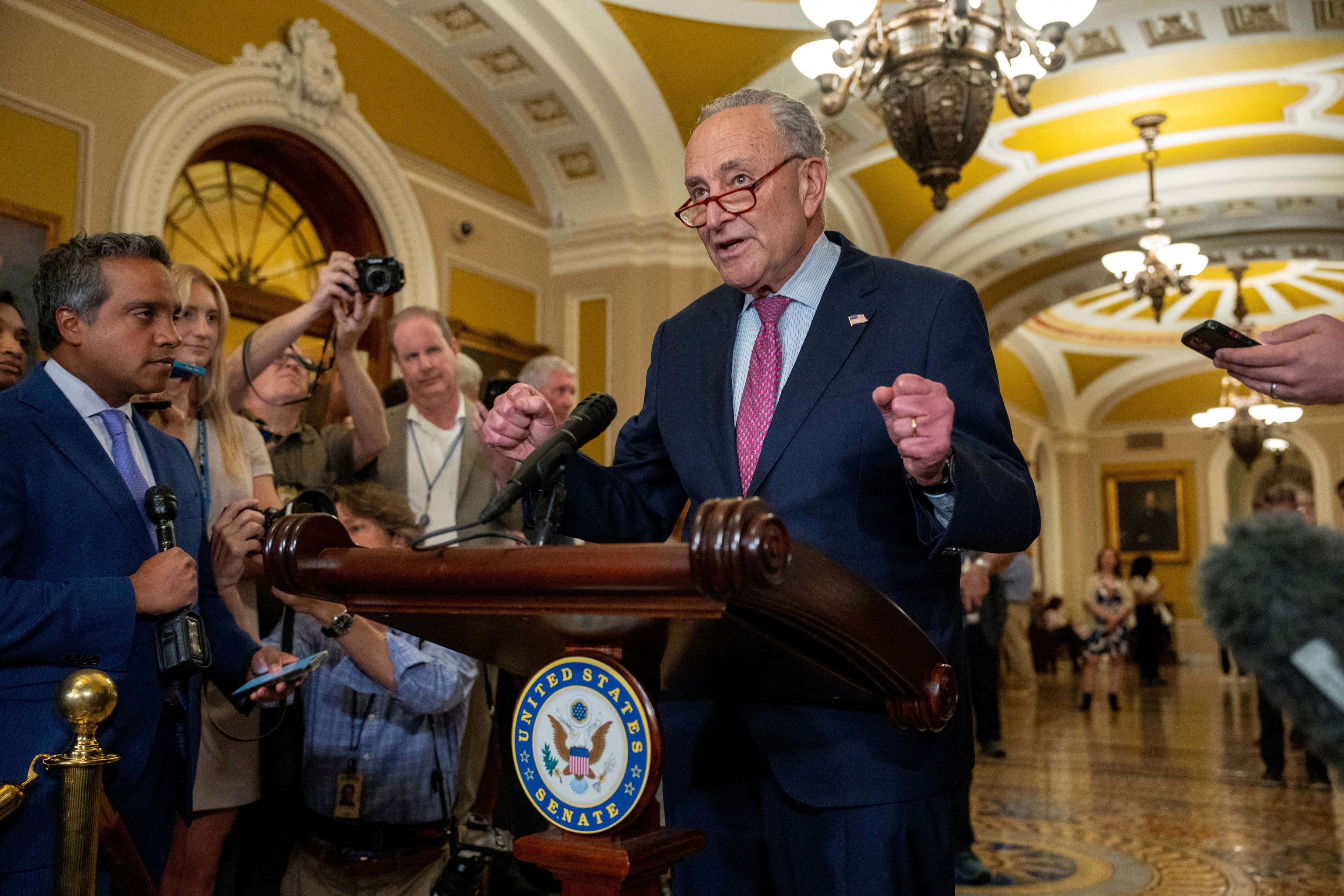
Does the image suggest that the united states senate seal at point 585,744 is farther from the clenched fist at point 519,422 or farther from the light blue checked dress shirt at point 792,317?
the light blue checked dress shirt at point 792,317

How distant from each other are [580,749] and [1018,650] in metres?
10.7

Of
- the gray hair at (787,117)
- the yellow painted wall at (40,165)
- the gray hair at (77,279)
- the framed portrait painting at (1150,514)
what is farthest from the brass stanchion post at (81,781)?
the framed portrait painting at (1150,514)

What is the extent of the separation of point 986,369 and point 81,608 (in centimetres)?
136

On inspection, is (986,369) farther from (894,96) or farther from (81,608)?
(894,96)

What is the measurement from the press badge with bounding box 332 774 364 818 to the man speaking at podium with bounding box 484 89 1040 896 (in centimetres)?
123

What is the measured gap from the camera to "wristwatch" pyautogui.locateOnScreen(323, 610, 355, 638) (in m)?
2.26

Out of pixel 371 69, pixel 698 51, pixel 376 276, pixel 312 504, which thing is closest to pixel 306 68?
pixel 371 69

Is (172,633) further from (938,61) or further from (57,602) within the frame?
(938,61)

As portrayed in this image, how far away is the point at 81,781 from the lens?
158 cm

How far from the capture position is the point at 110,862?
1693 millimetres

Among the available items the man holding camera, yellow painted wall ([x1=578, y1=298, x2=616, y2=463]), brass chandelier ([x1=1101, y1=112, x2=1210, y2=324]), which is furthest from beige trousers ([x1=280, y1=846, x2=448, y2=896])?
brass chandelier ([x1=1101, y1=112, x2=1210, y2=324])

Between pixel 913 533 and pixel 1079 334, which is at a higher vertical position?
pixel 1079 334

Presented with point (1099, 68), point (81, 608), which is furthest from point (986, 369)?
point (1099, 68)

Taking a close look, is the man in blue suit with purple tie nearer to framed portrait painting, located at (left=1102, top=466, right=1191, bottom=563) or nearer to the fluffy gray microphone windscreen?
the fluffy gray microphone windscreen
